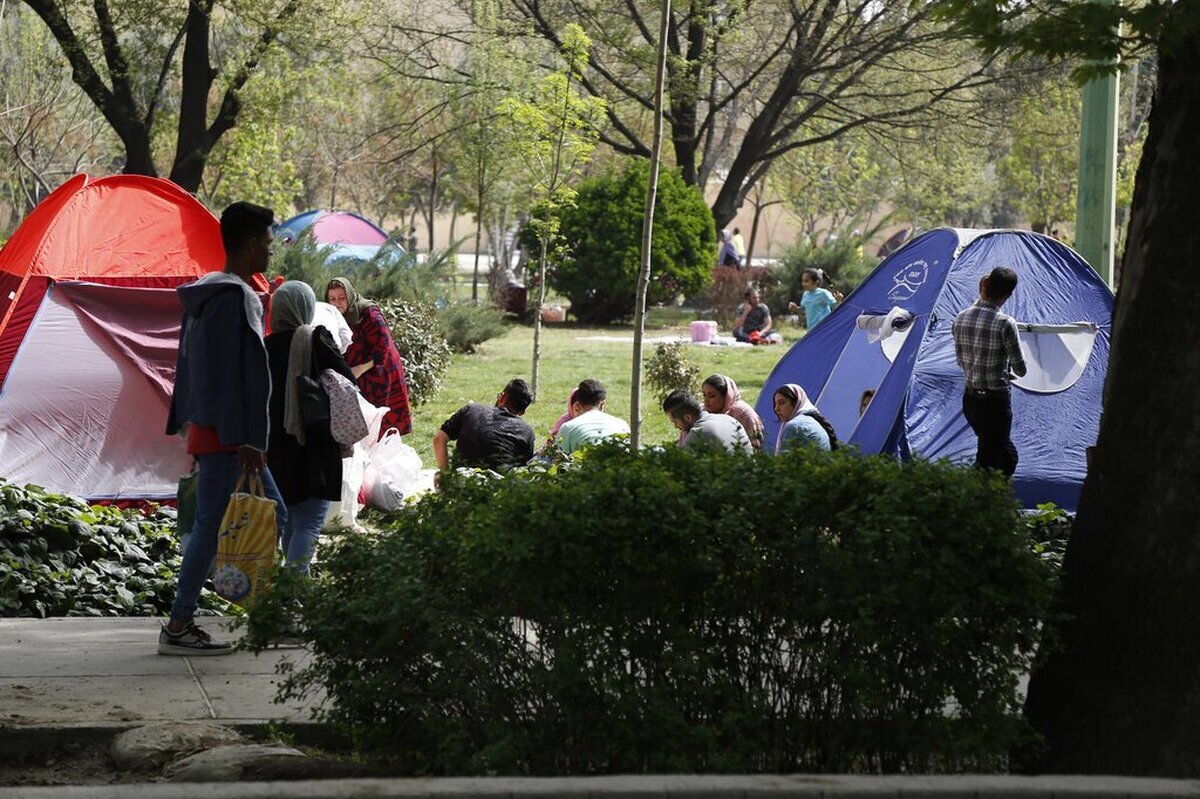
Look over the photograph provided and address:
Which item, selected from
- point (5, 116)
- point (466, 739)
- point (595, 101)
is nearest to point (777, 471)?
point (466, 739)

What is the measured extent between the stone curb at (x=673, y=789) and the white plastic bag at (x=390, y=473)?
6616 millimetres

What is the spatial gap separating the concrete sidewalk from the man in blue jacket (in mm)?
217

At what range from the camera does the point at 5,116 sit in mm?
31219

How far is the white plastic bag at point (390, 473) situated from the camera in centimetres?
1021

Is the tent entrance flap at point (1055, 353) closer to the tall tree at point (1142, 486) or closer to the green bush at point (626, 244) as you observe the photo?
the tall tree at point (1142, 486)

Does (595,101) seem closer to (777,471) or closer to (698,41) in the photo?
(698,41)

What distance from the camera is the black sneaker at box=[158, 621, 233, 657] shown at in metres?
5.98

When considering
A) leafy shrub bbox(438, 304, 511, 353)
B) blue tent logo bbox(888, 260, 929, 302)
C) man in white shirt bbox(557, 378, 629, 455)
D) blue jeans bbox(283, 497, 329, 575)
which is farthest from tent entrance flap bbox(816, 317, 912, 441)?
leafy shrub bbox(438, 304, 511, 353)

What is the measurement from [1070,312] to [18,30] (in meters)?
25.7

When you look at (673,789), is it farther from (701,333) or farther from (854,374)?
(701,333)

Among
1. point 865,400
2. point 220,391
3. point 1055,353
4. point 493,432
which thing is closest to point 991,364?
point 1055,353

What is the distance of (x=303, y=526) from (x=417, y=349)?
33.6ft

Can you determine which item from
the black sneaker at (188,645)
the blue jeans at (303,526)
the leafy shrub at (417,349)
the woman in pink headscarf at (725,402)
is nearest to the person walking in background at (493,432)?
the woman in pink headscarf at (725,402)

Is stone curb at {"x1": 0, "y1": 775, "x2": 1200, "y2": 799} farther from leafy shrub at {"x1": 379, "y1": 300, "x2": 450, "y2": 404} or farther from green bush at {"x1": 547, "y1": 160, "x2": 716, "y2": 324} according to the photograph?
green bush at {"x1": 547, "y1": 160, "x2": 716, "y2": 324}
